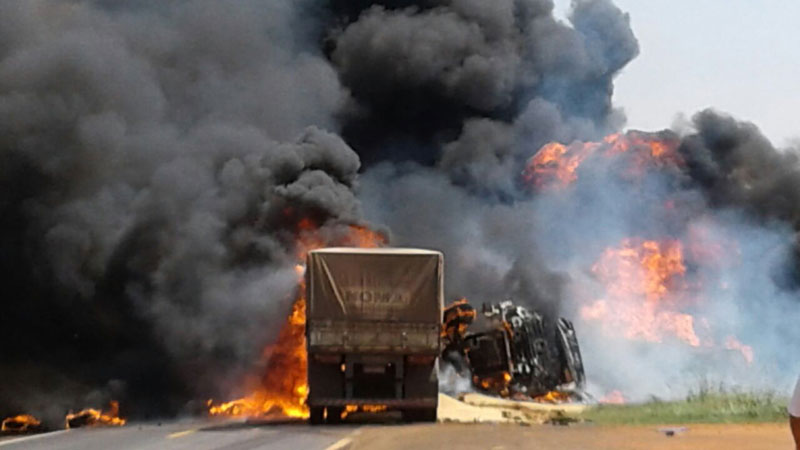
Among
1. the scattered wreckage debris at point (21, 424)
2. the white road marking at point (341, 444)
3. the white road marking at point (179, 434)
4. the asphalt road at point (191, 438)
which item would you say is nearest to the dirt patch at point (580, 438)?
the white road marking at point (341, 444)

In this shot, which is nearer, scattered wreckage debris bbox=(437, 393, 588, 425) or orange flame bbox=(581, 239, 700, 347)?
scattered wreckage debris bbox=(437, 393, 588, 425)

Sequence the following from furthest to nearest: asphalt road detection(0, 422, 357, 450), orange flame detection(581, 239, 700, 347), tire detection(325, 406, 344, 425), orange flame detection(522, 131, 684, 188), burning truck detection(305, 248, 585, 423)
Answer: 1. orange flame detection(522, 131, 684, 188)
2. orange flame detection(581, 239, 700, 347)
3. tire detection(325, 406, 344, 425)
4. burning truck detection(305, 248, 585, 423)
5. asphalt road detection(0, 422, 357, 450)

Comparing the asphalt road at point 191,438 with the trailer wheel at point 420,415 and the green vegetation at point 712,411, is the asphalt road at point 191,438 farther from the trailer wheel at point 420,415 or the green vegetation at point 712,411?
the green vegetation at point 712,411

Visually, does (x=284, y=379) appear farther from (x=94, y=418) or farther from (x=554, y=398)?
(x=554, y=398)

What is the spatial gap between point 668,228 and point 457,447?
36.2 meters

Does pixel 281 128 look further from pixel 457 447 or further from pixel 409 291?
pixel 457 447

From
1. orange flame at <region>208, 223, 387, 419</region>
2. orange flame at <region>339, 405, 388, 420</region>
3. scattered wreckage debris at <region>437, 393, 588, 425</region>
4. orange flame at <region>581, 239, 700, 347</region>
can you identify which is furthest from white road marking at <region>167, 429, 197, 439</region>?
orange flame at <region>581, 239, 700, 347</region>

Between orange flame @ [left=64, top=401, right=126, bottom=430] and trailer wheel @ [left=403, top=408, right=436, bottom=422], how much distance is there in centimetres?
1615

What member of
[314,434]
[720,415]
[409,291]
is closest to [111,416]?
[409,291]

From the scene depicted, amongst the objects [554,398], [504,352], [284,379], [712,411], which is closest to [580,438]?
[712,411]

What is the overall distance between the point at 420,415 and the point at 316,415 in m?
2.13

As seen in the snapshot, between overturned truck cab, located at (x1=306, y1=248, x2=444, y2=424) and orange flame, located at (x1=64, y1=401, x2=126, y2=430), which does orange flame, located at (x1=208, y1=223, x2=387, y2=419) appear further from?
overturned truck cab, located at (x1=306, y1=248, x2=444, y2=424)

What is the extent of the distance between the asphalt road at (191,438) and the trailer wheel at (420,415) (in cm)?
215

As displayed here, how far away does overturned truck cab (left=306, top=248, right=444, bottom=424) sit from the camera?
845 inches
